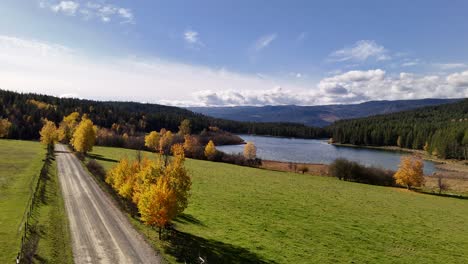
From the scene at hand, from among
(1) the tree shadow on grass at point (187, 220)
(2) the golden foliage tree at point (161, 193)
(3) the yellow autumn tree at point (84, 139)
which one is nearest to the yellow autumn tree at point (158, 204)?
(2) the golden foliage tree at point (161, 193)

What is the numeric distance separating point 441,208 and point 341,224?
29718 mm

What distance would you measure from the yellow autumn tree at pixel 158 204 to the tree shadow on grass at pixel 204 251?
2.74 metres

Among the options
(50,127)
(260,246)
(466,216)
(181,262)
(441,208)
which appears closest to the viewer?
(181,262)

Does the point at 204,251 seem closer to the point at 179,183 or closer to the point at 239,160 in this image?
the point at 179,183

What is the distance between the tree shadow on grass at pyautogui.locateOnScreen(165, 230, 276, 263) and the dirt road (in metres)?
2.30

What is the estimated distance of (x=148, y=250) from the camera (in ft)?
98.4

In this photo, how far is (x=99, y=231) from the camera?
3459cm

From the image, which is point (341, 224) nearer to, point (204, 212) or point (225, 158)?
point (204, 212)

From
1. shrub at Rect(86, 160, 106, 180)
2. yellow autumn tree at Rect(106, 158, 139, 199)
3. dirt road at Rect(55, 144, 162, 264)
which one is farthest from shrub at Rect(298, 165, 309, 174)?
yellow autumn tree at Rect(106, 158, 139, 199)

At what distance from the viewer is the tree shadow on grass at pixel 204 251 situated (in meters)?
29.1

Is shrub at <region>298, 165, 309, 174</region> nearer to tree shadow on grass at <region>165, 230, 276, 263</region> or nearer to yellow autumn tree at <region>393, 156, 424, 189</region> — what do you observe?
yellow autumn tree at <region>393, 156, 424, 189</region>

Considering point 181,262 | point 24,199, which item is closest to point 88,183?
point 24,199

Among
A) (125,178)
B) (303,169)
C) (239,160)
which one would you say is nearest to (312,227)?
(125,178)

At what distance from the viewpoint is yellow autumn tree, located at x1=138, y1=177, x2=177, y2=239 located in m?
32.0
